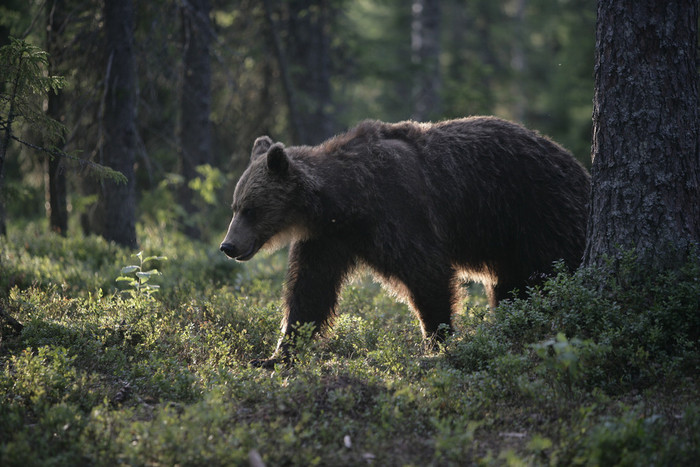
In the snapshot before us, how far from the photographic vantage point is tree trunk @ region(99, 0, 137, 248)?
30.7ft

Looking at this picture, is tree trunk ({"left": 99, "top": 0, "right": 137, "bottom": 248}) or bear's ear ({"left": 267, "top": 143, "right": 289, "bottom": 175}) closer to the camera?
bear's ear ({"left": 267, "top": 143, "right": 289, "bottom": 175})

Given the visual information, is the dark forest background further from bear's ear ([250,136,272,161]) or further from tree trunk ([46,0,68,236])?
bear's ear ([250,136,272,161])

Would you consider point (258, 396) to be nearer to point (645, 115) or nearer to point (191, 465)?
point (191, 465)

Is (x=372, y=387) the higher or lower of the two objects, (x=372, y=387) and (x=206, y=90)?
the lower

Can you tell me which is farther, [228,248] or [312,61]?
[312,61]

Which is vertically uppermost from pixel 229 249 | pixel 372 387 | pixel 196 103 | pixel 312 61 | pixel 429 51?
pixel 429 51

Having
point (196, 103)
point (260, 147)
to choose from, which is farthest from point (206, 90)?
point (260, 147)

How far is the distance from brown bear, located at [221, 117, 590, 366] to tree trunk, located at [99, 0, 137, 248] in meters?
3.39

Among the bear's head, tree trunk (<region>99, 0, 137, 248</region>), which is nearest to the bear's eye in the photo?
the bear's head

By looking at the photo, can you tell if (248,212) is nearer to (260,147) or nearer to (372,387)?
(260,147)

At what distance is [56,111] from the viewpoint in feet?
33.1

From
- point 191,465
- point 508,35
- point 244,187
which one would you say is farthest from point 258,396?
point 508,35

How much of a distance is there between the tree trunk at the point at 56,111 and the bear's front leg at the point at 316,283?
432 cm

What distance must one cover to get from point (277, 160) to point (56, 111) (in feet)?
18.6
